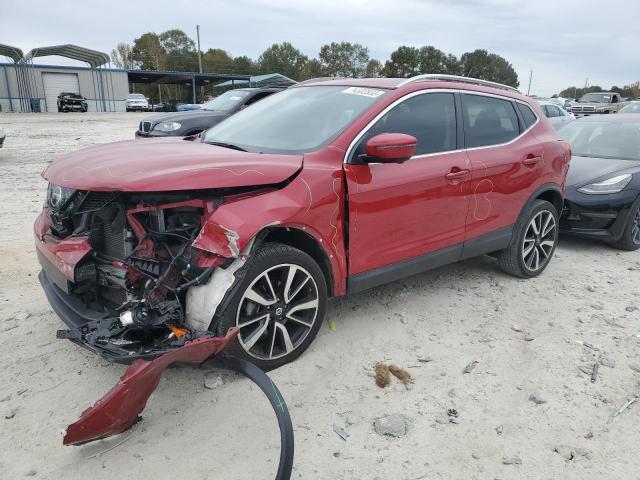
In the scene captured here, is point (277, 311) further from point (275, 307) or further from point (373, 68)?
point (373, 68)

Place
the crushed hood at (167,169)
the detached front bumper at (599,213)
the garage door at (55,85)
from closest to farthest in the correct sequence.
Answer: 1. the crushed hood at (167,169)
2. the detached front bumper at (599,213)
3. the garage door at (55,85)

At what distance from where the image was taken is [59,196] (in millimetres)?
3188

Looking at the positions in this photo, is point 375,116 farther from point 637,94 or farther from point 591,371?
point 637,94

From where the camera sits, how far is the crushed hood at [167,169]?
102 inches

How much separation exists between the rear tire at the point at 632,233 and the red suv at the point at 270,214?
260cm

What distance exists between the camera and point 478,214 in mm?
4176

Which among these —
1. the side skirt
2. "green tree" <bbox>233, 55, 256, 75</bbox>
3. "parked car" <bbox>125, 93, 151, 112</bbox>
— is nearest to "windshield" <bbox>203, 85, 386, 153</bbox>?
the side skirt

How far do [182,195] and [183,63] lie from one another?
7307 centimetres

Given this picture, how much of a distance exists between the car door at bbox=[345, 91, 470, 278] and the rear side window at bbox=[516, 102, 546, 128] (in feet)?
3.44

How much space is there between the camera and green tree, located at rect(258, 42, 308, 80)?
8025 centimetres

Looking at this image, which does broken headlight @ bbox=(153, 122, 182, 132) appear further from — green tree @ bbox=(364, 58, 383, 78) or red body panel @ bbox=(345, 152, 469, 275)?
green tree @ bbox=(364, 58, 383, 78)

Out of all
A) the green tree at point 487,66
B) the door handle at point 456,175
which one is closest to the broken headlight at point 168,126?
the door handle at point 456,175

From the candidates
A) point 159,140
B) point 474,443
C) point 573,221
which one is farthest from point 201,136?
point 573,221

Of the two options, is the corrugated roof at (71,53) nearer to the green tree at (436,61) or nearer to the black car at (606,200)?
the black car at (606,200)
